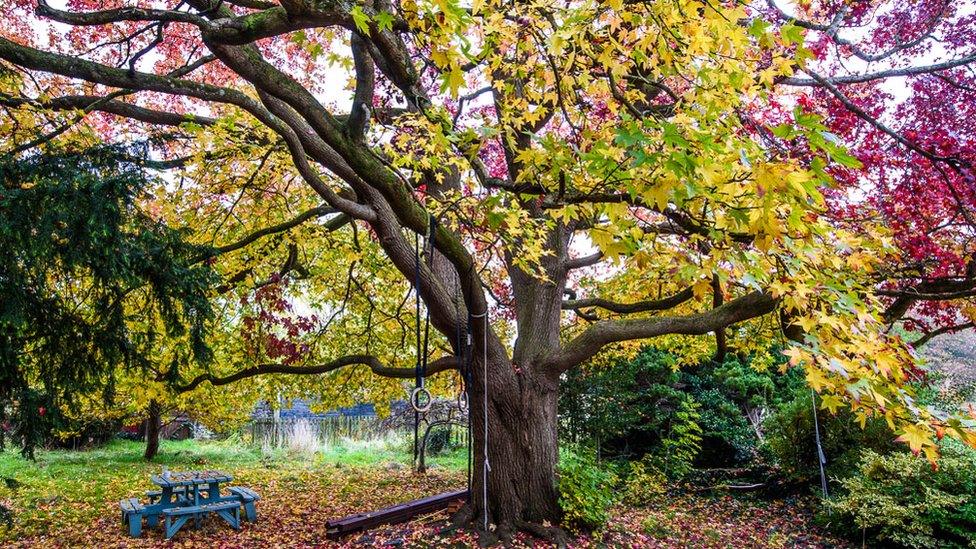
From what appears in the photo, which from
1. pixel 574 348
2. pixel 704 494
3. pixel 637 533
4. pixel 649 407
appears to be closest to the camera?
pixel 574 348

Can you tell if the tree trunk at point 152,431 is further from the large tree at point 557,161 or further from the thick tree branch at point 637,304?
the thick tree branch at point 637,304

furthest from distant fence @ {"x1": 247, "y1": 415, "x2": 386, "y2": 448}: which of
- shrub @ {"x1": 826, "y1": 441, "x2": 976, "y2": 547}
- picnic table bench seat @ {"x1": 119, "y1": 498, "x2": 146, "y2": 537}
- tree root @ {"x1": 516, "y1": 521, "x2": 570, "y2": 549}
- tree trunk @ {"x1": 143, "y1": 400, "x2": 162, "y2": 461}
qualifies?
shrub @ {"x1": 826, "y1": 441, "x2": 976, "y2": 547}

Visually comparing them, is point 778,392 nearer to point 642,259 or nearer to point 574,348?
point 574,348

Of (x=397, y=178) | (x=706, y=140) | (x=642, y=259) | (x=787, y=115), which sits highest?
(x=787, y=115)

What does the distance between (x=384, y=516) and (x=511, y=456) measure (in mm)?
1408

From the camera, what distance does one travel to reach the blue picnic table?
5.66 m

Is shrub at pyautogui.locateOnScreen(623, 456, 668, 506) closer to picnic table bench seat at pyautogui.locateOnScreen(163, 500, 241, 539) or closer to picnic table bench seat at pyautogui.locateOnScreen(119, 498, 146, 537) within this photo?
picnic table bench seat at pyautogui.locateOnScreen(163, 500, 241, 539)

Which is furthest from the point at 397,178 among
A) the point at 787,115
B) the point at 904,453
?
the point at 904,453

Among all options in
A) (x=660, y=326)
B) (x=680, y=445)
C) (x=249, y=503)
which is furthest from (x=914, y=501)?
(x=249, y=503)

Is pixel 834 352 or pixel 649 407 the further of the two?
pixel 649 407

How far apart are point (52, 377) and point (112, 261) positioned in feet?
2.60

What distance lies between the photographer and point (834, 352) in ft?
8.16

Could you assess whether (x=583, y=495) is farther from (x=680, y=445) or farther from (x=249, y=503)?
(x=680, y=445)

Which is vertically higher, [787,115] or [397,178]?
[787,115]
